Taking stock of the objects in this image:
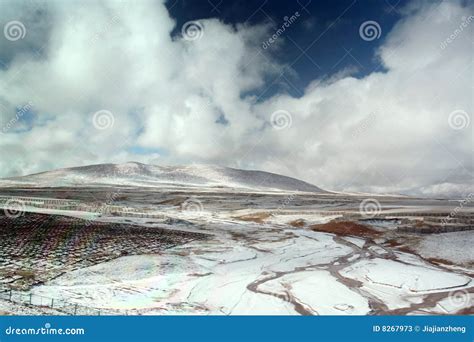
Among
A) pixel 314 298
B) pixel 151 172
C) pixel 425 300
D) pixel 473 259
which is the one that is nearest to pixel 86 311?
pixel 314 298

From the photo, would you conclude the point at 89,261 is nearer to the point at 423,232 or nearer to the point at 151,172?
the point at 423,232

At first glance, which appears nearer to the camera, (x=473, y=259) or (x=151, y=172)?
(x=473, y=259)

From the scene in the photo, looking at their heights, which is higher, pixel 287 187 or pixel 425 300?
pixel 287 187

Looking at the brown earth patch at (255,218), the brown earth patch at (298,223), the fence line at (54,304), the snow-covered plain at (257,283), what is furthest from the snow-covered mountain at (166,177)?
the fence line at (54,304)

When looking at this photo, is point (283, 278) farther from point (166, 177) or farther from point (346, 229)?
point (166, 177)

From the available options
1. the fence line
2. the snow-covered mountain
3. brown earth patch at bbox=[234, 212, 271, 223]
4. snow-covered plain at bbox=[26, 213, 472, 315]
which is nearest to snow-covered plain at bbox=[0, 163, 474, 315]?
snow-covered plain at bbox=[26, 213, 472, 315]

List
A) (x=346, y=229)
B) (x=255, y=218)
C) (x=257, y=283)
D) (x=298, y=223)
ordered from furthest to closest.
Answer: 1. (x=255, y=218)
2. (x=298, y=223)
3. (x=346, y=229)
4. (x=257, y=283)

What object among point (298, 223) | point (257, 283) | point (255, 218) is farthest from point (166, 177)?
point (257, 283)
